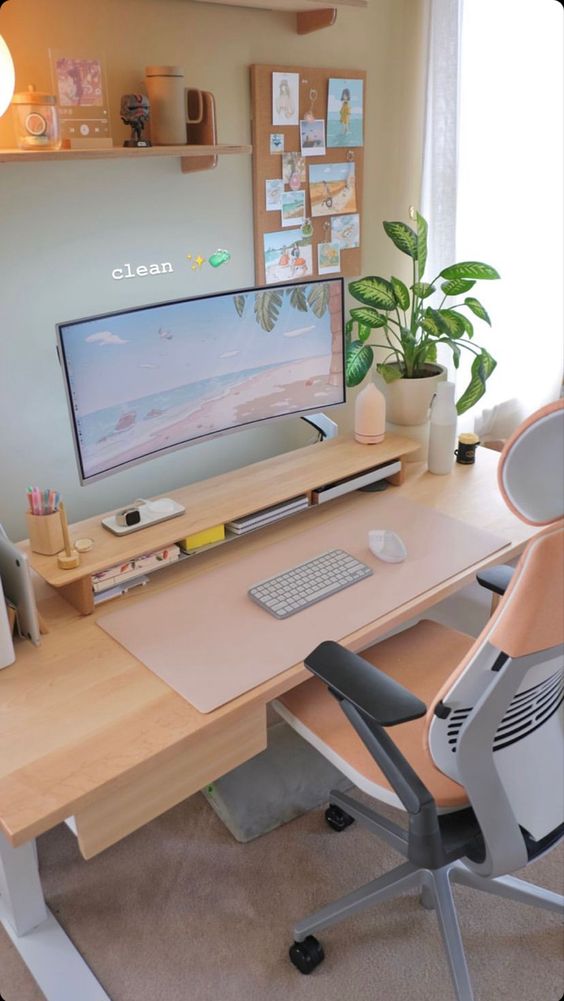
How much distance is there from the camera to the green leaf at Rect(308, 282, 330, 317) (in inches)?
77.5

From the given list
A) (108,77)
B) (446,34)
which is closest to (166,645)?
(108,77)

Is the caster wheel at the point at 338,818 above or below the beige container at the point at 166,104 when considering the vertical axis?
below

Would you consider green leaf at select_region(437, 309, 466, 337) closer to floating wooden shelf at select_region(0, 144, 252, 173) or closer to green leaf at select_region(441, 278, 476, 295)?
green leaf at select_region(441, 278, 476, 295)

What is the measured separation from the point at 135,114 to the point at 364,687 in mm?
1430

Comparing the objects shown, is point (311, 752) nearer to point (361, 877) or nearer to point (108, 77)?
point (361, 877)

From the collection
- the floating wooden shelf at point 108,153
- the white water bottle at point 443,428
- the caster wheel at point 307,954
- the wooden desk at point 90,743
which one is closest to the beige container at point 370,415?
the white water bottle at point 443,428

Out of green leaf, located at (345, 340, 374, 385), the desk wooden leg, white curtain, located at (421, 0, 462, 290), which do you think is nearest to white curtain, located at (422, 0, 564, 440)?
white curtain, located at (421, 0, 462, 290)

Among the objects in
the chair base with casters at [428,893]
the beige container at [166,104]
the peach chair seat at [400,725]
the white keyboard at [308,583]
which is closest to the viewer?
the peach chair seat at [400,725]

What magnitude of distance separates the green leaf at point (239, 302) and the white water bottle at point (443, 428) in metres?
0.62

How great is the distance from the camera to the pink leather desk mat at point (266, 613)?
147cm

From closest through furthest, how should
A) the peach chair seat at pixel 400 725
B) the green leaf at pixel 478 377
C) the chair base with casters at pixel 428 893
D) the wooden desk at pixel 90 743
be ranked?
1. the wooden desk at pixel 90 743
2. the peach chair seat at pixel 400 725
3. the chair base with casters at pixel 428 893
4. the green leaf at pixel 478 377

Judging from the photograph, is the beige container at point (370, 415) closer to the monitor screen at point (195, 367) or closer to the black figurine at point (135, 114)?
the monitor screen at point (195, 367)

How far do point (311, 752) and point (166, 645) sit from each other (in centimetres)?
75

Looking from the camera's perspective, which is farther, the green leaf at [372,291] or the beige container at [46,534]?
the green leaf at [372,291]
